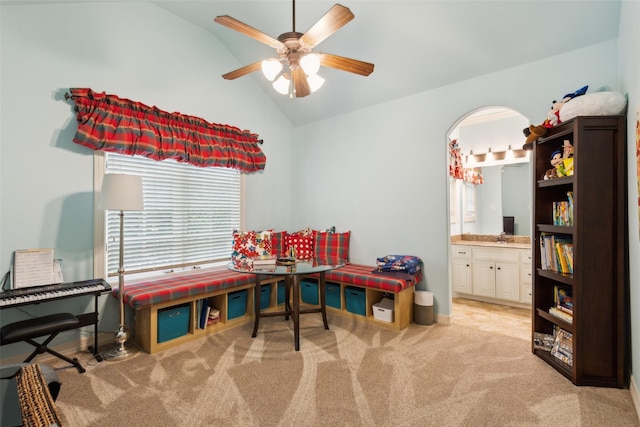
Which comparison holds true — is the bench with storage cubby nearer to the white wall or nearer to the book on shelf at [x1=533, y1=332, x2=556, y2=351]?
the white wall

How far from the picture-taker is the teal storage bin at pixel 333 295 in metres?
3.82

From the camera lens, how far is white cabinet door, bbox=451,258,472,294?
4.39m

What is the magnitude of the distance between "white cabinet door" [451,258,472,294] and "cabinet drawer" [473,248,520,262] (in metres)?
0.18

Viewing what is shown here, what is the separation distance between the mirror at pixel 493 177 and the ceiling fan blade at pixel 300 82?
282cm

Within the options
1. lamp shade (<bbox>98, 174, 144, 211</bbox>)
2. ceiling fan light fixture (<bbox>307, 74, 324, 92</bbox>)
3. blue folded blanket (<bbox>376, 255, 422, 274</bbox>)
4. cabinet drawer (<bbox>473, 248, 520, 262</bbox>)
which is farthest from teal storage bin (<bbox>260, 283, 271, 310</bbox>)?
cabinet drawer (<bbox>473, 248, 520, 262</bbox>)

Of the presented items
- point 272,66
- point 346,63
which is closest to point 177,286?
point 272,66

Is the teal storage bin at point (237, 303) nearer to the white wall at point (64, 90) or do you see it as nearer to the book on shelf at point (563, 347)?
the white wall at point (64, 90)

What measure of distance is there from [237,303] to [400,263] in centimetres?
186

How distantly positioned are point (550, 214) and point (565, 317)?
85 centimetres

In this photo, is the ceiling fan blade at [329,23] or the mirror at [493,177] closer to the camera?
the ceiling fan blade at [329,23]

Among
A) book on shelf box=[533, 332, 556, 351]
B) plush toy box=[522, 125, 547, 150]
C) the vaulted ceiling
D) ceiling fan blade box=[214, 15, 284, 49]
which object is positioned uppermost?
the vaulted ceiling

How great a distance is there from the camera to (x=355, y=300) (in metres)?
3.64

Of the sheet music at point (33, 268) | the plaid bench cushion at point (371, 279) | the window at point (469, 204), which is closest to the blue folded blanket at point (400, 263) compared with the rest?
the plaid bench cushion at point (371, 279)

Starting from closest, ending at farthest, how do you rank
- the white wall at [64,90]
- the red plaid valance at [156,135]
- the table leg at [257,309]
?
the white wall at [64,90] → the red plaid valance at [156,135] → the table leg at [257,309]
